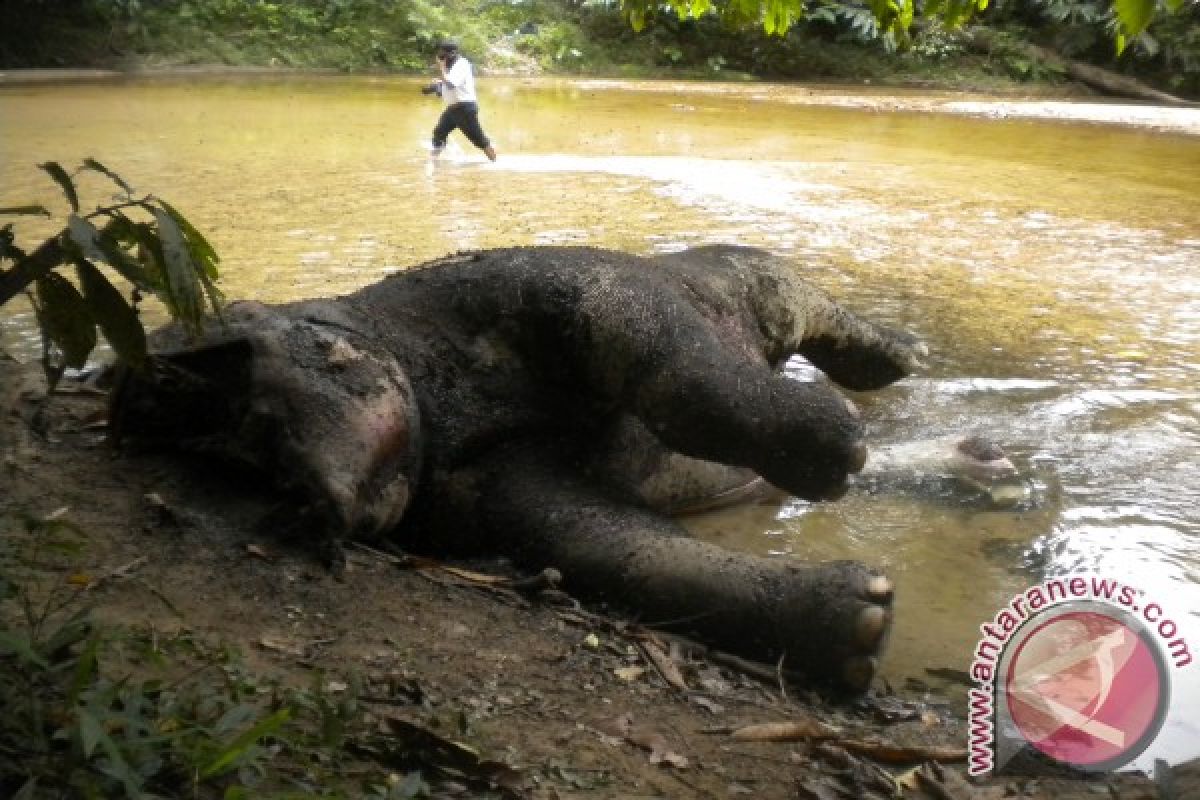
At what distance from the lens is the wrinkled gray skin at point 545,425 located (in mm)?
2779

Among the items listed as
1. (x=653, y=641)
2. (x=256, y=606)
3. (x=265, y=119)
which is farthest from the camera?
(x=265, y=119)

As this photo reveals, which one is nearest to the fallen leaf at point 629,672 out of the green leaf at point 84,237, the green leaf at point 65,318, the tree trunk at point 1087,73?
the green leaf at point 65,318

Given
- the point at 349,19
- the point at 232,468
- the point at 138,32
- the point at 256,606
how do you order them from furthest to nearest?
the point at 349,19, the point at 138,32, the point at 232,468, the point at 256,606

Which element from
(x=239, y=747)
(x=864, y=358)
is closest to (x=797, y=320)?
(x=864, y=358)

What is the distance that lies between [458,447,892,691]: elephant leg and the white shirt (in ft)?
26.5

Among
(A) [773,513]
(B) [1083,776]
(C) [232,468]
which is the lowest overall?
(A) [773,513]

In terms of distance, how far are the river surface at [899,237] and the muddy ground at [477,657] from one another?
0.50 metres

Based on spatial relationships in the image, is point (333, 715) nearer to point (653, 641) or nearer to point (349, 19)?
point (653, 641)

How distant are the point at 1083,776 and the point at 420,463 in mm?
1776

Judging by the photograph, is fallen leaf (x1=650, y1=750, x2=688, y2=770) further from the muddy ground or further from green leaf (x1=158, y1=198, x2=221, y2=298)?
green leaf (x1=158, y1=198, x2=221, y2=298)

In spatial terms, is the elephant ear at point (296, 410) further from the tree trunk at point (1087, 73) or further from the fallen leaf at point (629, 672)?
the tree trunk at point (1087, 73)

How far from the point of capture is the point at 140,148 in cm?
1017

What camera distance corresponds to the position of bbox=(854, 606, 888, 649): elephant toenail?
259 centimetres

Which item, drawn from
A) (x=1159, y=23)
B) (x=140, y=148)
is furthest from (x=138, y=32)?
(x=1159, y=23)
